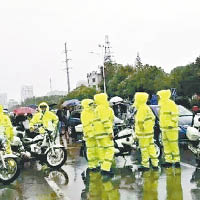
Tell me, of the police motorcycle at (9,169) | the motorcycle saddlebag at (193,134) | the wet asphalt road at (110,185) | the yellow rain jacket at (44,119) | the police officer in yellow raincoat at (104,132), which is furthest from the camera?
the yellow rain jacket at (44,119)

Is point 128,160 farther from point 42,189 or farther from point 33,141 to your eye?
point 42,189

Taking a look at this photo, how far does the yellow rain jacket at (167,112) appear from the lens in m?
9.89

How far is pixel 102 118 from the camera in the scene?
378 inches

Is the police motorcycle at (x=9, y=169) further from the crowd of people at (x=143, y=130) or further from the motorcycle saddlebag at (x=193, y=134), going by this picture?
the motorcycle saddlebag at (x=193, y=134)

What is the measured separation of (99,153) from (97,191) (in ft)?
5.38

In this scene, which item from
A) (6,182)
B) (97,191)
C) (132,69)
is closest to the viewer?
(97,191)

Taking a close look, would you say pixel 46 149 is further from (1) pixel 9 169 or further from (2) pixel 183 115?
(2) pixel 183 115

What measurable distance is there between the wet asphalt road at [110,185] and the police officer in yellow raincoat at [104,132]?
14.5 inches

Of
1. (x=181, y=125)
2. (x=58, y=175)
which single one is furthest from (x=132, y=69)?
(x=58, y=175)

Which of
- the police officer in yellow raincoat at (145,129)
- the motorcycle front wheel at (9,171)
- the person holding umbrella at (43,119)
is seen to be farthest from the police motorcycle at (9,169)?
A: the police officer in yellow raincoat at (145,129)

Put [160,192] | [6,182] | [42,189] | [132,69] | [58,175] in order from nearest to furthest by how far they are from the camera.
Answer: [160,192] → [42,189] → [6,182] → [58,175] → [132,69]

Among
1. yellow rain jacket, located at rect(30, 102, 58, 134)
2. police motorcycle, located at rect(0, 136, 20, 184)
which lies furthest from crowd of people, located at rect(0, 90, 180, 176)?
yellow rain jacket, located at rect(30, 102, 58, 134)

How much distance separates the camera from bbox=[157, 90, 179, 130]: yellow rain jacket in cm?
989

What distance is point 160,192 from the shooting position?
7.87 m
